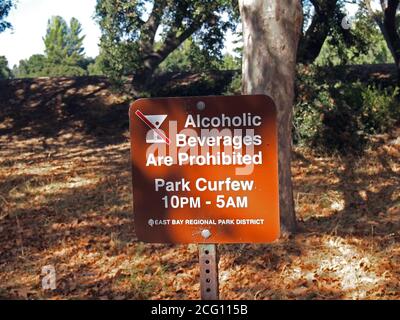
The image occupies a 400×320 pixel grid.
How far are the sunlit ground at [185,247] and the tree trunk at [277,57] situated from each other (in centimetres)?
94

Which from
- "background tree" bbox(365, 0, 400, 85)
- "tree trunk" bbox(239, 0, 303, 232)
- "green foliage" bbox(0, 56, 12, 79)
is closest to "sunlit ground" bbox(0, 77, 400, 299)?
"tree trunk" bbox(239, 0, 303, 232)

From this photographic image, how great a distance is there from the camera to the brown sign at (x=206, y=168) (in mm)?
3490

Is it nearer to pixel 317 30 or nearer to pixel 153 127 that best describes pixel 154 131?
pixel 153 127

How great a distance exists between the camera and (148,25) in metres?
18.1

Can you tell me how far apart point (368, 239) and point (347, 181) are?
11.7 ft

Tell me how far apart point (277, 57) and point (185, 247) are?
8.90 feet

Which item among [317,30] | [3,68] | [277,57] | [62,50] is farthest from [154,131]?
[62,50]

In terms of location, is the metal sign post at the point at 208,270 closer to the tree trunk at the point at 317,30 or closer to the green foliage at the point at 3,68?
the tree trunk at the point at 317,30

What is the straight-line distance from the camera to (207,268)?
12.1 ft

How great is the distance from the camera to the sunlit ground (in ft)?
19.5

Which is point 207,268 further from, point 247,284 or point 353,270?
point 353,270

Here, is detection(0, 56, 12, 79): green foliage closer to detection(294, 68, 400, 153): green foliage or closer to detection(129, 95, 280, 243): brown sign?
detection(294, 68, 400, 153): green foliage

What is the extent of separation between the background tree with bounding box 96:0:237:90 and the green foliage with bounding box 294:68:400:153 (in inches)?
174

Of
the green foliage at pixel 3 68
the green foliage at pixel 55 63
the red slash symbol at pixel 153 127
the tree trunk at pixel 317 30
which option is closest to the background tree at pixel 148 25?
the tree trunk at pixel 317 30
